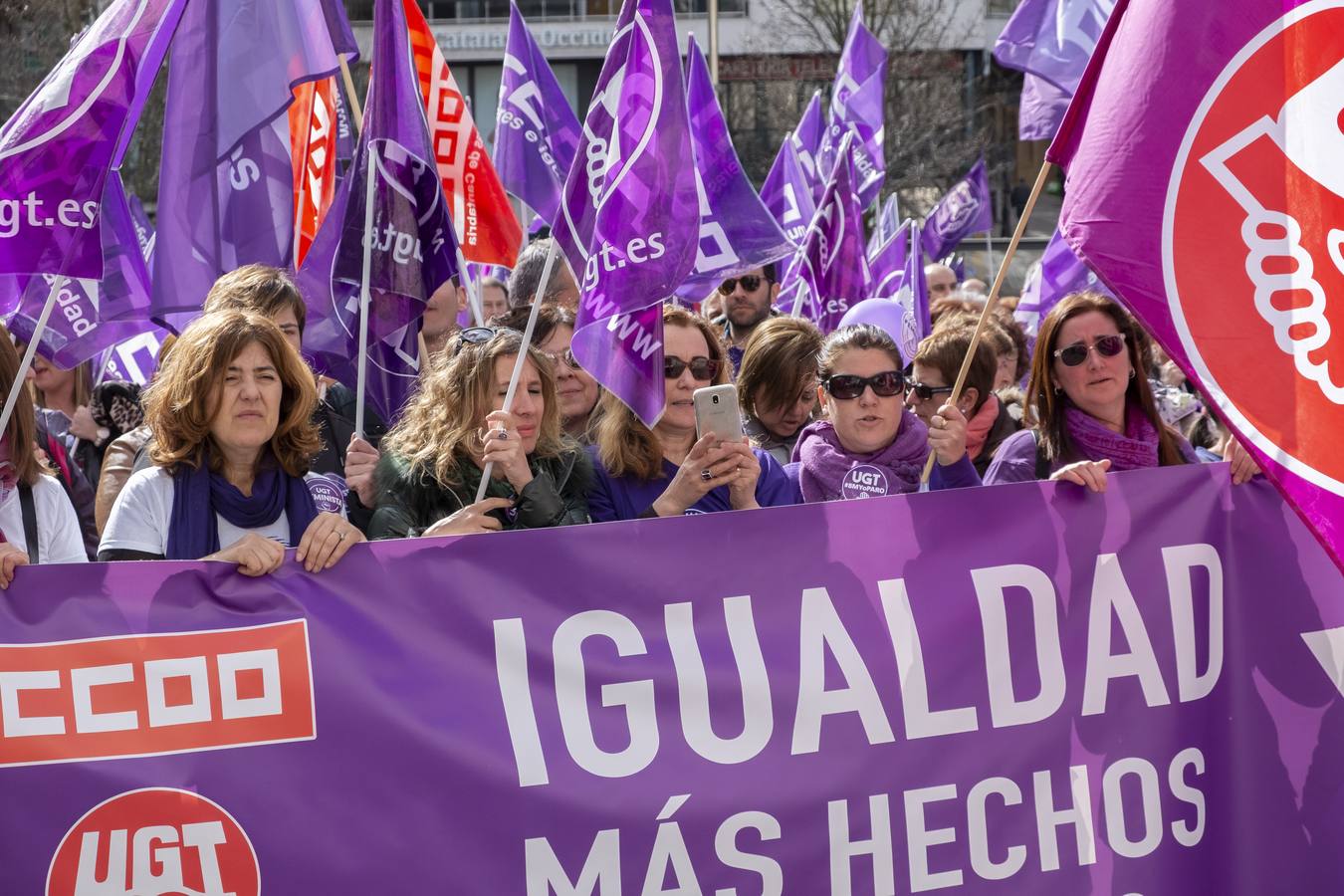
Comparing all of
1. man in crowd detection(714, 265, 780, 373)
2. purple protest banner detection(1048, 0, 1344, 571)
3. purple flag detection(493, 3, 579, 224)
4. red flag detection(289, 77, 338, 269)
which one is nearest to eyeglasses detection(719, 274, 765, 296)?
man in crowd detection(714, 265, 780, 373)

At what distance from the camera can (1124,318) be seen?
4652mm

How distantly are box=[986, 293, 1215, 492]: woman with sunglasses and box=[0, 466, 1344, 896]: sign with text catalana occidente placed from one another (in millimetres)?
601

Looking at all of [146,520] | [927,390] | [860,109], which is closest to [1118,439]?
[927,390]

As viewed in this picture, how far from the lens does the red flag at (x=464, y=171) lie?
246 inches

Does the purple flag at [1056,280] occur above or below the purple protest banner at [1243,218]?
below

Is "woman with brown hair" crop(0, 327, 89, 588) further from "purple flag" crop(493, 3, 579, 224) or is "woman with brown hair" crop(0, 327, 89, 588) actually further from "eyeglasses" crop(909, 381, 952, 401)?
"purple flag" crop(493, 3, 579, 224)

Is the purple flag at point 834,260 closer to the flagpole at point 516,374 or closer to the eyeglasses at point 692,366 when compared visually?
the eyeglasses at point 692,366

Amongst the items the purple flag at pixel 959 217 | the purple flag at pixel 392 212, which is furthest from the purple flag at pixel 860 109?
the purple flag at pixel 392 212

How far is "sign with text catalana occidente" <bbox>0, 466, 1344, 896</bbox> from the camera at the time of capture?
344 cm

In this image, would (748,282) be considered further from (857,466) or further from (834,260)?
(857,466)

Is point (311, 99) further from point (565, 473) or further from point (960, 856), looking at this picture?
point (960, 856)

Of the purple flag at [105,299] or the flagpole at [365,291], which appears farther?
the purple flag at [105,299]

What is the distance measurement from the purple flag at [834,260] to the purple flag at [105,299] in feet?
11.4

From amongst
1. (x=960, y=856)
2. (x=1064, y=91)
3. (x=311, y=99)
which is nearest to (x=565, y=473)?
(x=960, y=856)
